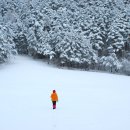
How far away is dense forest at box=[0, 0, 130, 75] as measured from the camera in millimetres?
41406

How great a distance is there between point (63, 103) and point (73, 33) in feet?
82.0

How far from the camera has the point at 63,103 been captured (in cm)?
1830

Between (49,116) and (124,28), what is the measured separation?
1400 inches

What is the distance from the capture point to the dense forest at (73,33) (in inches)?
1630

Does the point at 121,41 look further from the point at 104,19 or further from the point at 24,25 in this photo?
the point at 24,25

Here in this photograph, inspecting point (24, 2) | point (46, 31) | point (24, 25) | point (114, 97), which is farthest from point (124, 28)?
point (114, 97)

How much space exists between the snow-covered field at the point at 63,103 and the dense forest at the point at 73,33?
939 centimetres

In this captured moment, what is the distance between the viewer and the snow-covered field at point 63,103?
1340cm

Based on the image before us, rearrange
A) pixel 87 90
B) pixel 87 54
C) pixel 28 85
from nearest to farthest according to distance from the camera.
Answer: pixel 87 90 → pixel 28 85 → pixel 87 54

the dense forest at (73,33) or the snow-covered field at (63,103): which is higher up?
the dense forest at (73,33)

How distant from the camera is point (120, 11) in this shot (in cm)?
5019

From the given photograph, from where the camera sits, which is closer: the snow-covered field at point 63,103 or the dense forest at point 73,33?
the snow-covered field at point 63,103

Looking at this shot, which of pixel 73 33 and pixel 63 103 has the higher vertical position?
pixel 73 33

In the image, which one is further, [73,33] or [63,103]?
[73,33]
